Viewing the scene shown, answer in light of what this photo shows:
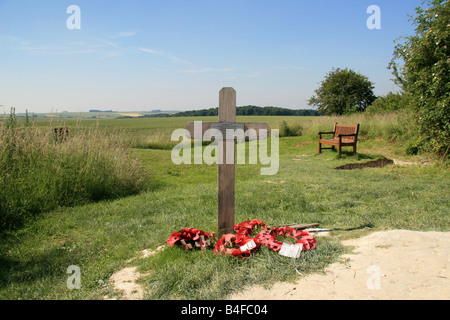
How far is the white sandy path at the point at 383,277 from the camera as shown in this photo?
2.52m

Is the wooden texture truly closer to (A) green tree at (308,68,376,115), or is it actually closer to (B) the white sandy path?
(B) the white sandy path

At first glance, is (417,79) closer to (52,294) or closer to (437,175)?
(437,175)

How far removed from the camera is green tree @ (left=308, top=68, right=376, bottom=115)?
105ft

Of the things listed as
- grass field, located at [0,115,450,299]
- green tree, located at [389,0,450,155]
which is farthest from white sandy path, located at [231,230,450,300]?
green tree, located at [389,0,450,155]

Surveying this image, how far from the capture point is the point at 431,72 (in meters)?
9.57

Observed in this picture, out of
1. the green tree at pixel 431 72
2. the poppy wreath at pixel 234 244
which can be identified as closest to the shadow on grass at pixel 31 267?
the poppy wreath at pixel 234 244

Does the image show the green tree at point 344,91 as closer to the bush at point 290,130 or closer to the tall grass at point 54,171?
the bush at point 290,130

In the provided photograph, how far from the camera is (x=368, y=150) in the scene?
47.4 feet

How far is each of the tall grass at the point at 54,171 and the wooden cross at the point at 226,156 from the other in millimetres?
3650

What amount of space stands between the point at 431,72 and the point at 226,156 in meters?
8.78

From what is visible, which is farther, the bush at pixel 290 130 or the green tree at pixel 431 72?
the bush at pixel 290 130

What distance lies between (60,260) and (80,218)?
1861 millimetres

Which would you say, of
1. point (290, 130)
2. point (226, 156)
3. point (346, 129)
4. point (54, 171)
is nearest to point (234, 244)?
point (226, 156)
